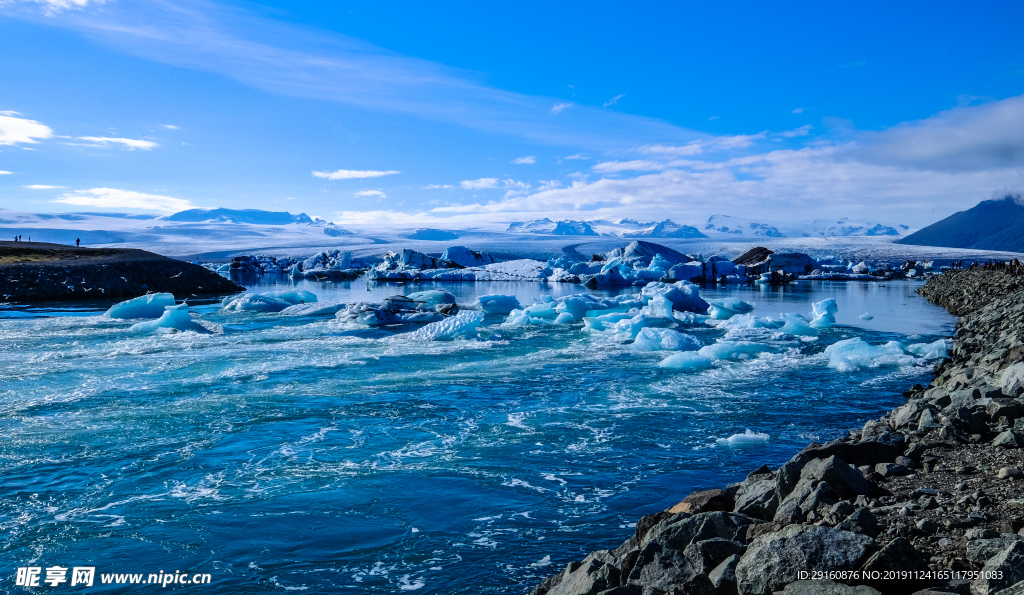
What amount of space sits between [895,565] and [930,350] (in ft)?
31.7

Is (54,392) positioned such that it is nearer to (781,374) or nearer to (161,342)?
(161,342)

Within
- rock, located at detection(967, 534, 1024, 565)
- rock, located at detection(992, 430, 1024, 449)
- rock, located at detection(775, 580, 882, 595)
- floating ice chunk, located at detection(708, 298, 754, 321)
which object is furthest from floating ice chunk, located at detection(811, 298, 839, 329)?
rock, located at detection(775, 580, 882, 595)

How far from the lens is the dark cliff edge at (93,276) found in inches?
874

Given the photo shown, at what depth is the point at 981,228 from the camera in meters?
143

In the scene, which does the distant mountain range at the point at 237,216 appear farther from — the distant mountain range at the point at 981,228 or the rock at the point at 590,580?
the rock at the point at 590,580

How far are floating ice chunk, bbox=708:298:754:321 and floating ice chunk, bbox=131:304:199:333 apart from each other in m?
12.2

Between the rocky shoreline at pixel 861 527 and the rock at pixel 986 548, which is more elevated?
the rock at pixel 986 548

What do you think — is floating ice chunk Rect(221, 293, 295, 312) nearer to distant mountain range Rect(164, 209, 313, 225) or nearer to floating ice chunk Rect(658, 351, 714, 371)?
floating ice chunk Rect(658, 351, 714, 371)

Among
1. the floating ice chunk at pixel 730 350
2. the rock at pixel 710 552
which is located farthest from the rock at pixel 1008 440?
the floating ice chunk at pixel 730 350

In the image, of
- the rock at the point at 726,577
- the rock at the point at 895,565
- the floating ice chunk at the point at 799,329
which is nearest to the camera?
the rock at the point at 895,565

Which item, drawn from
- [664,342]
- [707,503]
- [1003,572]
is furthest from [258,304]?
[1003,572]

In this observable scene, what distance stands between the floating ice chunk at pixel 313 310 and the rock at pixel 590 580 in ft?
48.2

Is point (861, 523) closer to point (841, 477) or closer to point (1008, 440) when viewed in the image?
point (841, 477)

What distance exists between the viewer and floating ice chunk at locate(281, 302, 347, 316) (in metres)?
16.8
